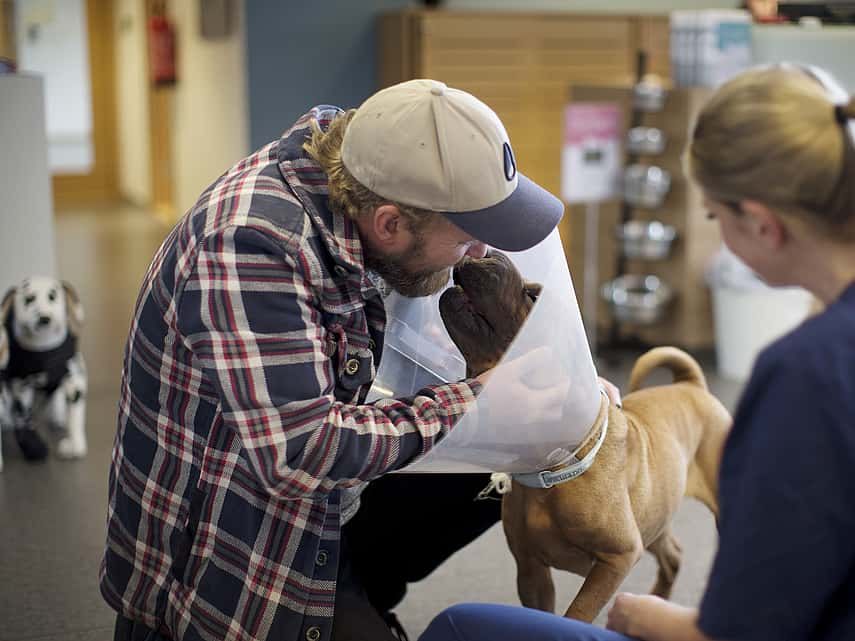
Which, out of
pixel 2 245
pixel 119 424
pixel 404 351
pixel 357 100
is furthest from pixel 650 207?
pixel 119 424

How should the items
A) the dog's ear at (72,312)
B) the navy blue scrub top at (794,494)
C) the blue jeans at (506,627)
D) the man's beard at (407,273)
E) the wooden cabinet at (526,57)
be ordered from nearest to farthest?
the navy blue scrub top at (794,494) < the blue jeans at (506,627) < the man's beard at (407,273) < the dog's ear at (72,312) < the wooden cabinet at (526,57)

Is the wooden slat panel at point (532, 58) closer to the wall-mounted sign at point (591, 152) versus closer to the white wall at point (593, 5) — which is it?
the white wall at point (593, 5)

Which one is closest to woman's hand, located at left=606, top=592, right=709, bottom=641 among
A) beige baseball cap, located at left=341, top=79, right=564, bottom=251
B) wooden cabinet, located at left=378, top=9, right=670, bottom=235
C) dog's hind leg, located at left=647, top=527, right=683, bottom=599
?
beige baseball cap, located at left=341, top=79, right=564, bottom=251

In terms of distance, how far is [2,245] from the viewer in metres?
3.73

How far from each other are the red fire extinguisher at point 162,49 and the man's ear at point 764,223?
7.32 m

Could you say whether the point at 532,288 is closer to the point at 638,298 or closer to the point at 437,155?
the point at 437,155

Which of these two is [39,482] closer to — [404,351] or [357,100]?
[404,351]

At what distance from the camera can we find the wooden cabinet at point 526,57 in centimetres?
562

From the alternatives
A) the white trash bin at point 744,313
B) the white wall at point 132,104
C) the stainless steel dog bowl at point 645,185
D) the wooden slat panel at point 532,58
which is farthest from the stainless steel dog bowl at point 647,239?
the white wall at point 132,104

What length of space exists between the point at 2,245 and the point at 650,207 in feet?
8.28

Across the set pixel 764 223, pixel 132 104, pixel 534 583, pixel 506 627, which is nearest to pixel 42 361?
pixel 534 583

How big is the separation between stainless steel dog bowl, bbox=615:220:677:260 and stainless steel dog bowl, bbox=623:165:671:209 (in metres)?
0.10

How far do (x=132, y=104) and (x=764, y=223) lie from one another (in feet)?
31.0

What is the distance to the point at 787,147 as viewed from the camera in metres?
Result: 1.05
